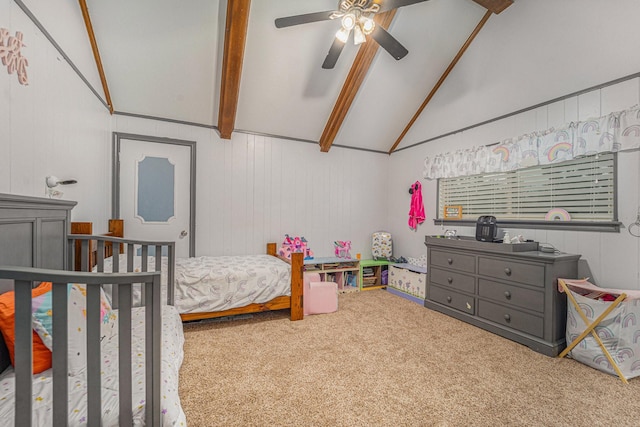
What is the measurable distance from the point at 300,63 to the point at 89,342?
3169 millimetres

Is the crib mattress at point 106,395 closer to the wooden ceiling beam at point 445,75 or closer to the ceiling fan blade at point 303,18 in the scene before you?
the ceiling fan blade at point 303,18

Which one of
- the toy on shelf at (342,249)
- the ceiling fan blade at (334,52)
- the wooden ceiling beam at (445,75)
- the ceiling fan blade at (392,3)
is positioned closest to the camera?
the ceiling fan blade at (392,3)

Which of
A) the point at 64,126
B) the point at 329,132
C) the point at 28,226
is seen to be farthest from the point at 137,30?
the point at 329,132

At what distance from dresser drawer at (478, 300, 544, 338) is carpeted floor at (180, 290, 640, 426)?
6.4 inches

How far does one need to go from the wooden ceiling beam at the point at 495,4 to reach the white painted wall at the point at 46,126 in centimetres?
360

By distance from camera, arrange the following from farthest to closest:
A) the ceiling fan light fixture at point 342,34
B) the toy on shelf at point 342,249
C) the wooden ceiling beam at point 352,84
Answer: the toy on shelf at point 342,249, the wooden ceiling beam at point 352,84, the ceiling fan light fixture at point 342,34

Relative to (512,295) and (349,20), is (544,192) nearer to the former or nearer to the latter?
(512,295)

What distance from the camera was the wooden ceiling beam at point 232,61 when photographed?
2.37m

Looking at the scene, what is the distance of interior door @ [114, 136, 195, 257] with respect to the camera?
324 cm

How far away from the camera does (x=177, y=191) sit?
A: 346 cm

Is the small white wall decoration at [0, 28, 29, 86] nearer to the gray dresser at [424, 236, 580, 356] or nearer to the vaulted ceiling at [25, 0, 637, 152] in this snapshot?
the vaulted ceiling at [25, 0, 637, 152]

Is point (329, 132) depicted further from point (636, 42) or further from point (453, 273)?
point (636, 42)

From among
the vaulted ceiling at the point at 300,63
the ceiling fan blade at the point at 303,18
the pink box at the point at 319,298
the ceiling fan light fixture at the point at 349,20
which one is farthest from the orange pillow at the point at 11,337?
the ceiling fan light fixture at the point at 349,20

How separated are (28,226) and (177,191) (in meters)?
2.11
